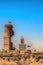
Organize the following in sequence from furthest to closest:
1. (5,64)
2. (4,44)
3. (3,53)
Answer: (4,44) → (3,53) → (5,64)

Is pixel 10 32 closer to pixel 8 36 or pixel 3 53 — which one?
pixel 8 36

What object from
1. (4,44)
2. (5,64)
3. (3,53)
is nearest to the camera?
(5,64)

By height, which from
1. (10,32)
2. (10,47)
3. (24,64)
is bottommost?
(24,64)

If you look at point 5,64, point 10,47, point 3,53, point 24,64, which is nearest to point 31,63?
point 24,64

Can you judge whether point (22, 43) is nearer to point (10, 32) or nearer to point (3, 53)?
point (10, 32)

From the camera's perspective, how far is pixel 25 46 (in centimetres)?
4212

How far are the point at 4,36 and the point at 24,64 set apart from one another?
68.0 ft

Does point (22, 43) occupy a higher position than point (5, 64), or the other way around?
point (22, 43)

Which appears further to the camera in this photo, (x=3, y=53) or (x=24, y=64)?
(x=3, y=53)

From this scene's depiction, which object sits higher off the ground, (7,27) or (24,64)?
(7,27)

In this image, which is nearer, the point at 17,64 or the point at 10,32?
the point at 17,64

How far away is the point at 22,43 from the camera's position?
42.2 m

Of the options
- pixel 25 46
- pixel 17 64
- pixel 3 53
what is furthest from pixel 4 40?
pixel 17 64

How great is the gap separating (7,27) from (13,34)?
1888 millimetres
